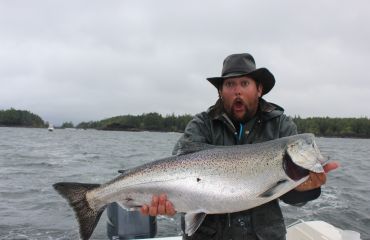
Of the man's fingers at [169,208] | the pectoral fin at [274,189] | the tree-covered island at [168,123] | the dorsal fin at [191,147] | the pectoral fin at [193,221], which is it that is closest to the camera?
the pectoral fin at [274,189]

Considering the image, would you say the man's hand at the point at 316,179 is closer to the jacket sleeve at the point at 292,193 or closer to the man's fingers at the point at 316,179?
the man's fingers at the point at 316,179

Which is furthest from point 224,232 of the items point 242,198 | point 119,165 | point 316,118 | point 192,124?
point 316,118

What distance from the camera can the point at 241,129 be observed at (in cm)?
434

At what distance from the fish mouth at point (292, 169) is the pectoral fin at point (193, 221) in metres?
0.91

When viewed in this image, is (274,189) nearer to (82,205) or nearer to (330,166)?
(330,166)

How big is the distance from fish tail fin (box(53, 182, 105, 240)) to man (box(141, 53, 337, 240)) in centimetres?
53

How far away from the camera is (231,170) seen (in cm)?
395

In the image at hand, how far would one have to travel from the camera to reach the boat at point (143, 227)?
21.2 feet

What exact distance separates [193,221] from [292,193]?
3.52ft

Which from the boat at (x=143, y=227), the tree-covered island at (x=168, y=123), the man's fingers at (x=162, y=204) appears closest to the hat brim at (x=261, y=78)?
the man's fingers at (x=162, y=204)

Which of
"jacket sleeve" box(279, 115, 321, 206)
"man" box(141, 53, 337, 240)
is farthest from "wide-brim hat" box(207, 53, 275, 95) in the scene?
"jacket sleeve" box(279, 115, 321, 206)

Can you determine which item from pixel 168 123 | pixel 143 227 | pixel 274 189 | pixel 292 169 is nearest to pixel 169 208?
pixel 274 189

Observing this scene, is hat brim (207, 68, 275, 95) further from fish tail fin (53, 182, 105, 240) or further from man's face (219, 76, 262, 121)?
fish tail fin (53, 182, 105, 240)

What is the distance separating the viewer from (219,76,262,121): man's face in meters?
4.25
